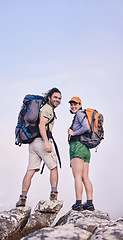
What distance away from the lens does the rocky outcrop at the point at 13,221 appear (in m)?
7.95

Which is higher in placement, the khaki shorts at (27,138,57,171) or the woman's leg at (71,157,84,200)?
the khaki shorts at (27,138,57,171)

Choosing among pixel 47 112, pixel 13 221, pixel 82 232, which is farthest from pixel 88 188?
pixel 82 232

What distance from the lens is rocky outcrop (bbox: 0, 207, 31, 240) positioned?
795 cm

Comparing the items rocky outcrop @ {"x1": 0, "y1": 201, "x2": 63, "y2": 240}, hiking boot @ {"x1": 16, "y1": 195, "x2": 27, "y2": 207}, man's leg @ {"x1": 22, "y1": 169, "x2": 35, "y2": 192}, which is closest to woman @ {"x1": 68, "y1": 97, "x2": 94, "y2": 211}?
rocky outcrop @ {"x1": 0, "y1": 201, "x2": 63, "y2": 240}

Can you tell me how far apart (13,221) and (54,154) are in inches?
91.5

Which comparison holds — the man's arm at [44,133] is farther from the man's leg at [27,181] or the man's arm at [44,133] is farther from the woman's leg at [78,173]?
the man's leg at [27,181]

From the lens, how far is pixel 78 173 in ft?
25.4

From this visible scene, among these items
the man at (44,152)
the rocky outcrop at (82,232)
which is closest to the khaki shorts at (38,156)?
the man at (44,152)

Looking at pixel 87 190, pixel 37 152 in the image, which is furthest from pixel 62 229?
pixel 37 152

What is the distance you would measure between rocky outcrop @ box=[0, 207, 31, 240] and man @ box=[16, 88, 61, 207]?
0.76 ft

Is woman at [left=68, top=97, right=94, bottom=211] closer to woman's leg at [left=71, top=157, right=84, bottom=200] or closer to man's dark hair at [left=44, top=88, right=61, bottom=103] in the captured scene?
woman's leg at [left=71, top=157, right=84, bottom=200]

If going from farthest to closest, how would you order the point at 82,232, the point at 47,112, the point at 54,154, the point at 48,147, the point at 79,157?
1. the point at 54,154
2. the point at 47,112
3. the point at 48,147
4. the point at 79,157
5. the point at 82,232

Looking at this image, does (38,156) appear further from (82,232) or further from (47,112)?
(82,232)

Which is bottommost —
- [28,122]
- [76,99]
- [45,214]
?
[45,214]
